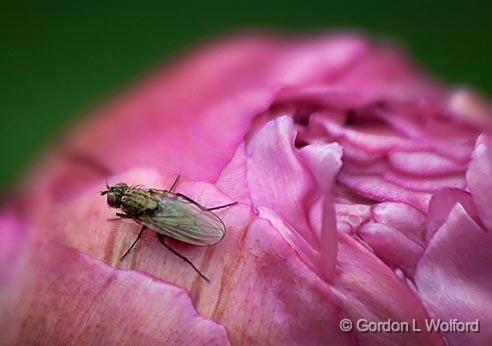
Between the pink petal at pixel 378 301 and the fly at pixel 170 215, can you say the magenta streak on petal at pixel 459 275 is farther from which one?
the fly at pixel 170 215

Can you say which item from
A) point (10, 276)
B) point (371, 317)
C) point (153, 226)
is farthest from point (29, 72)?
point (371, 317)

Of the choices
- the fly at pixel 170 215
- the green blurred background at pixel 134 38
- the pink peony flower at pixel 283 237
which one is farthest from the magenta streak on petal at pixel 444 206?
the green blurred background at pixel 134 38

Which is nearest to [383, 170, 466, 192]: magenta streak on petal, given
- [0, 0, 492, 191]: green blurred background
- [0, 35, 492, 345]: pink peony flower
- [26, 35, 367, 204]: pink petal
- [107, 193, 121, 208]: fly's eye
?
[0, 35, 492, 345]: pink peony flower

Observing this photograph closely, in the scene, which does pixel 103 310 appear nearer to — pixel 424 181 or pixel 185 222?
pixel 185 222

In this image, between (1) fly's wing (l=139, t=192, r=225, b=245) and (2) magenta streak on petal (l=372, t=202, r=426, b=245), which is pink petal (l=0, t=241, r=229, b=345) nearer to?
Result: (1) fly's wing (l=139, t=192, r=225, b=245)

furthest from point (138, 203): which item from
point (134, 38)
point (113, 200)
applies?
point (134, 38)

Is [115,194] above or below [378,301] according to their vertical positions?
above

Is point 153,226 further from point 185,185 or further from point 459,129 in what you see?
point 459,129
